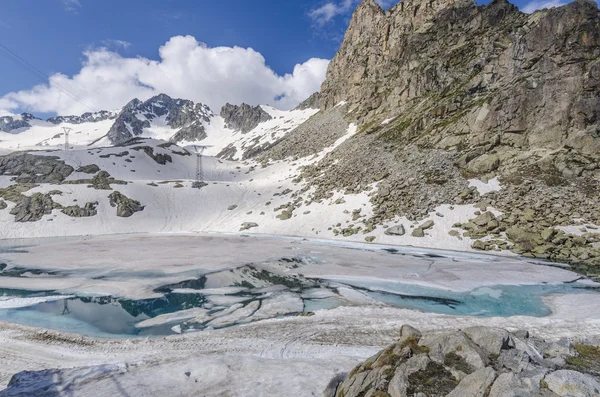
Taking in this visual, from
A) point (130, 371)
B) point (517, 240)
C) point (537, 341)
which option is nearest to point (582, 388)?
point (537, 341)

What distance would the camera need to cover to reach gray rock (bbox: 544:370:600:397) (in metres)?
4.07

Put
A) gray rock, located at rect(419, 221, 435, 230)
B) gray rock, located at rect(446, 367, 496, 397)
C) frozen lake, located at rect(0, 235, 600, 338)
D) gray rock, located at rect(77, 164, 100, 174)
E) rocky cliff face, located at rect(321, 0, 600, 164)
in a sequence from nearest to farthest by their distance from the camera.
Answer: gray rock, located at rect(446, 367, 496, 397) < frozen lake, located at rect(0, 235, 600, 338) < gray rock, located at rect(419, 221, 435, 230) < rocky cliff face, located at rect(321, 0, 600, 164) < gray rock, located at rect(77, 164, 100, 174)

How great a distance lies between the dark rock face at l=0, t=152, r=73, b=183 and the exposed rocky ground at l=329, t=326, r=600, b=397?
290 ft

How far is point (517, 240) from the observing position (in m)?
28.3

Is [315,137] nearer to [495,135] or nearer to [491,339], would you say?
[495,135]

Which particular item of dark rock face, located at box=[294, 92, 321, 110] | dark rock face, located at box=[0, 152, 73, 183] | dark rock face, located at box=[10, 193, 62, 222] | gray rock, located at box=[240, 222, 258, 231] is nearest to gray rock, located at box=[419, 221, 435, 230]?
gray rock, located at box=[240, 222, 258, 231]

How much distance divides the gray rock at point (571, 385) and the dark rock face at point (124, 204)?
64.0 meters

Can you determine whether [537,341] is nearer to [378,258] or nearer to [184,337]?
[184,337]

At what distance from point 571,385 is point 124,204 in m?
66.4

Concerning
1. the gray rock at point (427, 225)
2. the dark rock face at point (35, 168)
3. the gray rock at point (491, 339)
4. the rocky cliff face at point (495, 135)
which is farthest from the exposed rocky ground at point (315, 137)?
the gray rock at point (491, 339)

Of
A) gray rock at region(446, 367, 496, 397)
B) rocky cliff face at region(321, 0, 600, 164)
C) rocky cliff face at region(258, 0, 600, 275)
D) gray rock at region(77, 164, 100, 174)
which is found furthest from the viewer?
gray rock at region(77, 164, 100, 174)

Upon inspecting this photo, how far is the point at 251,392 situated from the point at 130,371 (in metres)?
3.43

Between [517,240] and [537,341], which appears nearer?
[537,341]

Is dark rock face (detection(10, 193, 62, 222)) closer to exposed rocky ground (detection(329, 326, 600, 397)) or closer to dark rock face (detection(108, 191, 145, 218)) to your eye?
dark rock face (detection(108, 191, 145, 218))
